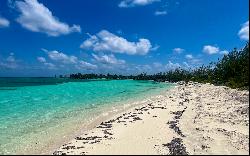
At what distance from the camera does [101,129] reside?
18.6 m

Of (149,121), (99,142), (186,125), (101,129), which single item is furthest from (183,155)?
(149,121)

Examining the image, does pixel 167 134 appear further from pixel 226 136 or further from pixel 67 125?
pixel 67 125

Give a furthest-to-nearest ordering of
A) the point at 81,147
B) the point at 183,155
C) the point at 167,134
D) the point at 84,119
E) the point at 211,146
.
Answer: the point at 84,119
the point at 167,134
the point at 81,147
the point at 211,146
the point at 183,155

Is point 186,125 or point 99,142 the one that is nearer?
point 99,142

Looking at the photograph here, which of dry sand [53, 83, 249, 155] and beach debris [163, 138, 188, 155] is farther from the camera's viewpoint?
dry sand [53, 83, 249, 155]

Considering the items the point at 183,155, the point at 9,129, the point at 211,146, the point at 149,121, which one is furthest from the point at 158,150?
the point at 9,129

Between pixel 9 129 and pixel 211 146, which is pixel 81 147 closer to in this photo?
pixel 211 146

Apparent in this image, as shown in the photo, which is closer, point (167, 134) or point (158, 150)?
point (158, 150)

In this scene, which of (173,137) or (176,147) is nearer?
(176,147)

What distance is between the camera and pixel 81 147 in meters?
13.9

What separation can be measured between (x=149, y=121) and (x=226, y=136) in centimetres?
721

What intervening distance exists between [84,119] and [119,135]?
8135 millimetres

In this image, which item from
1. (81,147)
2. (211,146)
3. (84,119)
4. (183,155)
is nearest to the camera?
(183,155)

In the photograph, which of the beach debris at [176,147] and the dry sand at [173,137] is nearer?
the beach debris at [176,147]
